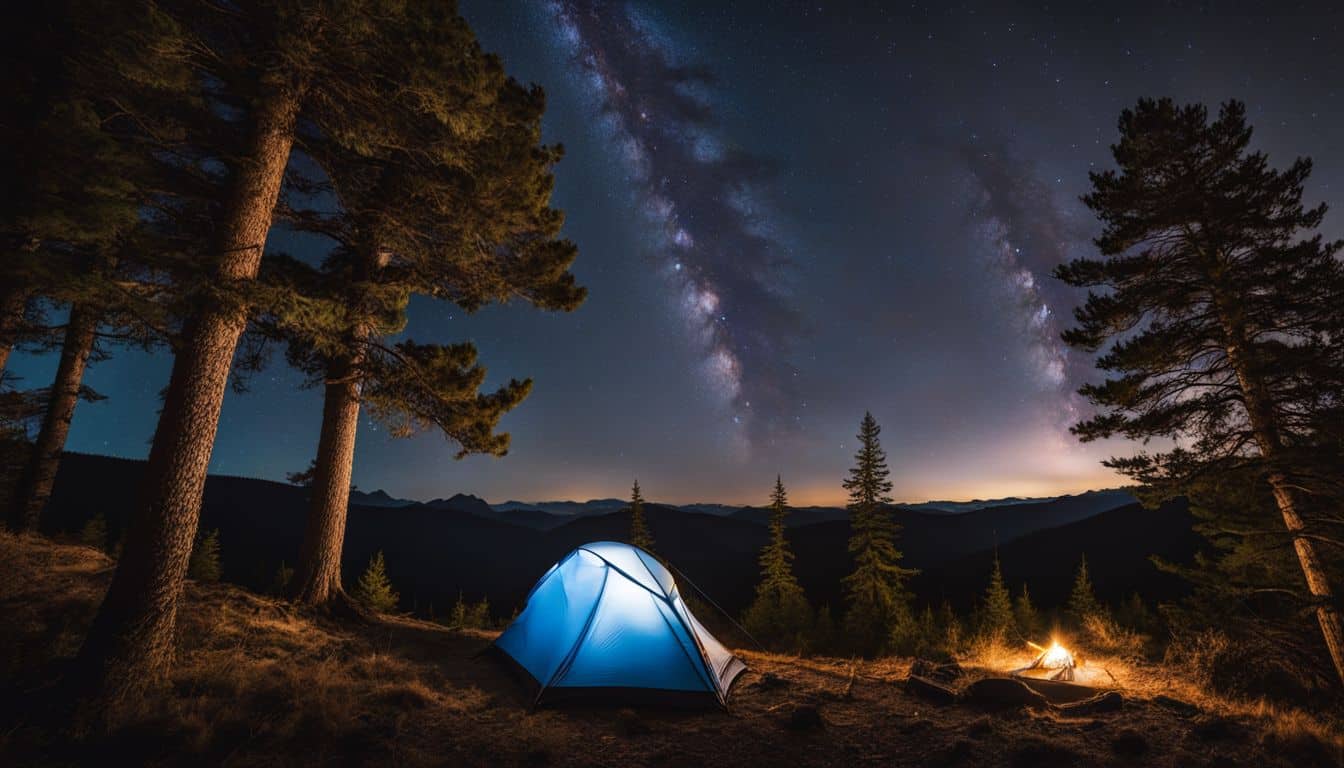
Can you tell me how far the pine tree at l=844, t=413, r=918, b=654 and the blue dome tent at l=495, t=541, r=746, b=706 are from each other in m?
21.1

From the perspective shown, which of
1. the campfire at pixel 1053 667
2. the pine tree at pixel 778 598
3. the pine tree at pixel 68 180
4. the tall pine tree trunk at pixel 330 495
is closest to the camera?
the pine tree at pixel 68 180

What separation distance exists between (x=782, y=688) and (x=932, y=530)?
186974 millimetres

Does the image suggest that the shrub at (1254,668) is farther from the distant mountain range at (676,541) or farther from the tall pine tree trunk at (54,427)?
the distant mountain range at (676,541)

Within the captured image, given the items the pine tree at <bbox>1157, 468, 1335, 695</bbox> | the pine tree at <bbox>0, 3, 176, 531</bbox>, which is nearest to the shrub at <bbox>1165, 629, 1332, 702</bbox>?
the pine tree at <bbox>1157, 468, 1335, 695</bbox>

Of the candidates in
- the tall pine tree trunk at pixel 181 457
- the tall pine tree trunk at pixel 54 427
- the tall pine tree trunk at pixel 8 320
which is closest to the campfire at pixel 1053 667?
the tall pine tree trunk at pixel 181 457

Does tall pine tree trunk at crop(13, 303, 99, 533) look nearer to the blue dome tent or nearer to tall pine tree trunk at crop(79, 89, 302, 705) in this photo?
tall pine tree trunk at crop(79, 89, 302, 705)

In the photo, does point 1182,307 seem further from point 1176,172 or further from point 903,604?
point 903,604

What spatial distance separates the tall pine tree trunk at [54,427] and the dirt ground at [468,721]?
4.89m

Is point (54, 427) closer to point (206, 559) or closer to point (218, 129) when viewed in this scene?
point (218, 129)

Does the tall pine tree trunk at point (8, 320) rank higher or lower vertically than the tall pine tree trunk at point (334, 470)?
higher

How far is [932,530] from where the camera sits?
548ft

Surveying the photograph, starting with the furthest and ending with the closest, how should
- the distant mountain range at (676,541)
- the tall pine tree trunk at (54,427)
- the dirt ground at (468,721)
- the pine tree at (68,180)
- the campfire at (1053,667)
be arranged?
the distant mountain range at (676,541) → the tall pine tree trunk at (54,427) → the campfire at (1053,667) → the pine tree at (68,180) → the dirt ground at (468,721)

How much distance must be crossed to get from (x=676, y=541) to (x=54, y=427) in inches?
6426

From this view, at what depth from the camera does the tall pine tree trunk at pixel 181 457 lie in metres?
5.21
